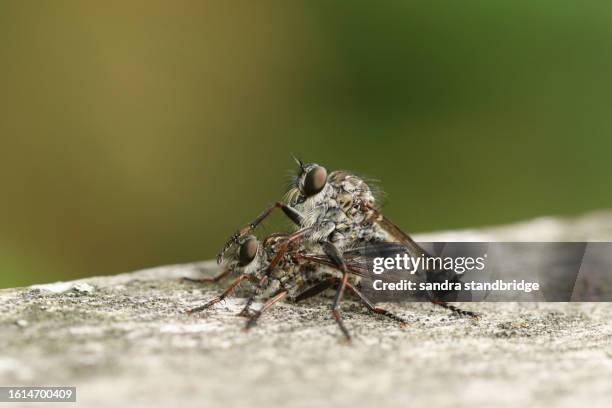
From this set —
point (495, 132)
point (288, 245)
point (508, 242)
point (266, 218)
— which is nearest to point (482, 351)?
point (288, 245)

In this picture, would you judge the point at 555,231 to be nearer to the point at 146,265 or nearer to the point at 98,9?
the point at 146,265

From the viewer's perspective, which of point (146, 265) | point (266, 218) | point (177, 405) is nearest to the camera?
point (177, 405)

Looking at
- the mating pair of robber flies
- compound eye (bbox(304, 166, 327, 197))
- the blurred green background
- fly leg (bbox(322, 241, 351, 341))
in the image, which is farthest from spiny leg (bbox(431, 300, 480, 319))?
the blurred green background

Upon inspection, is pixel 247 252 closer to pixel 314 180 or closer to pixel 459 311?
pixel 314 180

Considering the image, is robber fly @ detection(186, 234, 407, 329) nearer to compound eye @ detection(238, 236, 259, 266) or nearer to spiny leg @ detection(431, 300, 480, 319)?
compound eye @ detection(238, 236, 259, 266)

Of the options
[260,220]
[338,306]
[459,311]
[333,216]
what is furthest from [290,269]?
[459,311]

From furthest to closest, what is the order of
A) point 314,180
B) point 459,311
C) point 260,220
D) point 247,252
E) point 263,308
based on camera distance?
point 314,180 < point 260,220 < point 247,252 < point 459,311 < point 263,308
